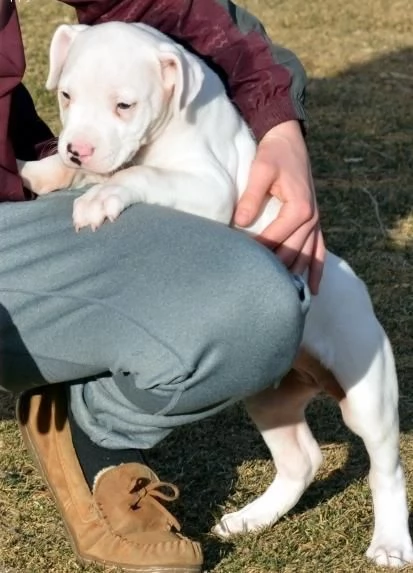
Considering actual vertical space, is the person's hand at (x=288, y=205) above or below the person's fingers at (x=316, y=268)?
above

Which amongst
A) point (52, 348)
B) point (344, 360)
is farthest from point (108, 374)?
point (344, 360)

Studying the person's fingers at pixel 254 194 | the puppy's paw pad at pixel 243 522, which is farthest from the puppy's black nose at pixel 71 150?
the puppy's paw pad at pixel 243 522

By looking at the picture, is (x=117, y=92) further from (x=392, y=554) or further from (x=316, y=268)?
(x=392, y=554)

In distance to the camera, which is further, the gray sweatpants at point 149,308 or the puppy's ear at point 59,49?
the puppy's ear at point 59,49

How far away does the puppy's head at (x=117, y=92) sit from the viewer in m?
2.55

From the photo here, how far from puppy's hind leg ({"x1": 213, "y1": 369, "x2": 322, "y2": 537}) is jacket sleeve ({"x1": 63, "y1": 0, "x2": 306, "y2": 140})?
0.62 metres

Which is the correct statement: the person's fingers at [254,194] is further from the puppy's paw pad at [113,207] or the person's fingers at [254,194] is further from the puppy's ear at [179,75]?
the puppy's paw pad at [113,207]

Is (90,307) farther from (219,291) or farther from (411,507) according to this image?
(411,507)

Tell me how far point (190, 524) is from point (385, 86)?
4614 millimetres

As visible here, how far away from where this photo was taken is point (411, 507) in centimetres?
312

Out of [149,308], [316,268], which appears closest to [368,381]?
[316,268]

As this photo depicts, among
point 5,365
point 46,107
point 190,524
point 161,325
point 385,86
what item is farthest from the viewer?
point 385,86

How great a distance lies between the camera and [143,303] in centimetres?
228

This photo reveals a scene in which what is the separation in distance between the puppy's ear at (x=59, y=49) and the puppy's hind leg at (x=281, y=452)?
86 cm
